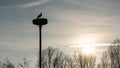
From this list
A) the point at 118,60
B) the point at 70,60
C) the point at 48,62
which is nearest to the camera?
the point at 118,60

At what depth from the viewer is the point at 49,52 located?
113 metres

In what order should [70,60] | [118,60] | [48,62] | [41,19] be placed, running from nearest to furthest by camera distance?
[41,19]
[118,60]
[48,62]
[70,60]

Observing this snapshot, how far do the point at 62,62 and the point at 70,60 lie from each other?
241 cm

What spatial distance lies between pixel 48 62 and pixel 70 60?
920 cm

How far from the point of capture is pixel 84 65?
112m

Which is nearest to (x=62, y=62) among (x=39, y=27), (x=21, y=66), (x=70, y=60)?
(x=70, y=60)

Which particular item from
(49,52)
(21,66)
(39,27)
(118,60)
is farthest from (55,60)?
(39,27)

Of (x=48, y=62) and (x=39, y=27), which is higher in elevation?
(x=39, y=27)

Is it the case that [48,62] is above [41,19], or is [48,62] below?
below

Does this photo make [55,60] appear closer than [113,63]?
No

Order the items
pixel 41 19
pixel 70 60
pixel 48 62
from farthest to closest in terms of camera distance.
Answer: pixel 70 60
pixel 48 62
pixel 41 19

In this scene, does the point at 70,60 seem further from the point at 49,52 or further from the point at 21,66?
the point at 21,66

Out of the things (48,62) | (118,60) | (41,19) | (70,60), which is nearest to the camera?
(41,19)

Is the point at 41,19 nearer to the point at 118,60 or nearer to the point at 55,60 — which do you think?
the point at 118,60
